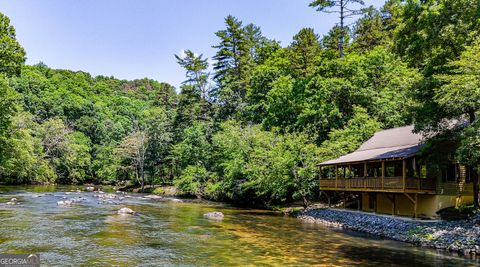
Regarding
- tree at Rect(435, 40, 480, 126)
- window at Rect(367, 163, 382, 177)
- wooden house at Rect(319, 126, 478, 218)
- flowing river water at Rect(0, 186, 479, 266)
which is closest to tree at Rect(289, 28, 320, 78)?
window at Rect(367, 163, 382, 177)

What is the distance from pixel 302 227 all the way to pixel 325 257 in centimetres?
811

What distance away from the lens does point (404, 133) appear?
27047 millimetres

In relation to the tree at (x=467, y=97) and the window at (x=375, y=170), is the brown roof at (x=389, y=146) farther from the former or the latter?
the tree at (x=467, y=97)

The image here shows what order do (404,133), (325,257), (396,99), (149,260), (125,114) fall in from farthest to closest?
(125,114) → (396,99) → (404,133) → (325,257) → (149,260)

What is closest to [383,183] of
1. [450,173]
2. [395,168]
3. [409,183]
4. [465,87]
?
[409,183]

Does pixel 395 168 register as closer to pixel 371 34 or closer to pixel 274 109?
pixel 274 109

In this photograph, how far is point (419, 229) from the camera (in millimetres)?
18688

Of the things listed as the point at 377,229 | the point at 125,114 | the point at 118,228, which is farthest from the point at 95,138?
the point at 377,229

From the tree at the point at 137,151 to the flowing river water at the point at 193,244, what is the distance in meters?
34.8

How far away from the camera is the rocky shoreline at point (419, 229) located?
1611 cm

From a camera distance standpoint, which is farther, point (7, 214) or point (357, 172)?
point (357, 172)

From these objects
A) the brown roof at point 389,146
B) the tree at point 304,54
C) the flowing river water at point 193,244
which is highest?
the tree at point 304,54

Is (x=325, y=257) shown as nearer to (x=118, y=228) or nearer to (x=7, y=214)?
(x=118, y=228)

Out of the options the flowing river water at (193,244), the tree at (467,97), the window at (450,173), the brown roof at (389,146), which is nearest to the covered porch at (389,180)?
the brown roof at (389,146)
